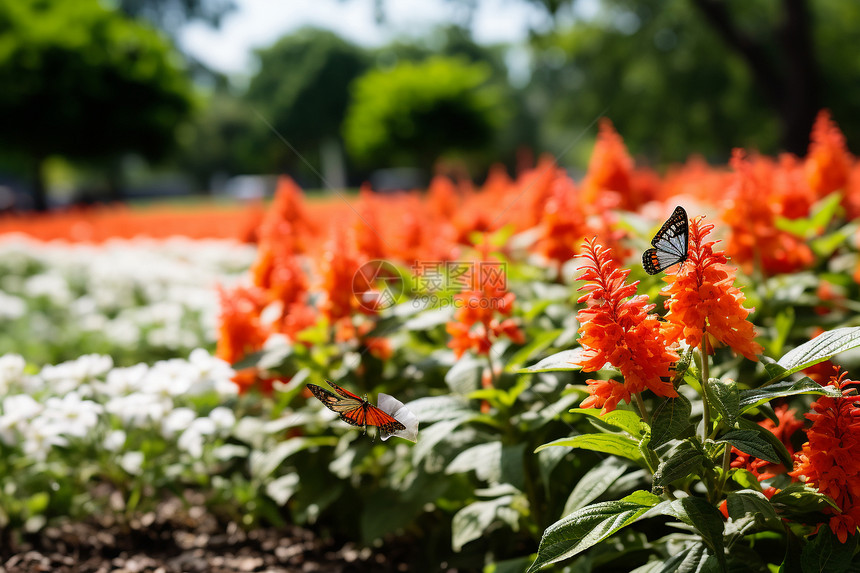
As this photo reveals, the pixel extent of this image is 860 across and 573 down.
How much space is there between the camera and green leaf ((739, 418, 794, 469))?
1.39 metres

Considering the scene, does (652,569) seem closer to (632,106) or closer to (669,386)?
(669,386)

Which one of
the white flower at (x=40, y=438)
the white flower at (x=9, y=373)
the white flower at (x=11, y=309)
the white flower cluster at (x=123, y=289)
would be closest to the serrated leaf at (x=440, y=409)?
the white flower at (x=40, y=438)

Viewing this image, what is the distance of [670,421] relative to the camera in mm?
1312

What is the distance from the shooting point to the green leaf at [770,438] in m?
1.39

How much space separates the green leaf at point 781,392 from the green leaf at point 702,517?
0.20 m

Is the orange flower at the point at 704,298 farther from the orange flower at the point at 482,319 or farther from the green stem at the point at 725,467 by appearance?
the orange flower at the point at 482,319

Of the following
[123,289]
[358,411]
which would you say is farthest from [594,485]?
[123,289]

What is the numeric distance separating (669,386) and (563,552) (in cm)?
38

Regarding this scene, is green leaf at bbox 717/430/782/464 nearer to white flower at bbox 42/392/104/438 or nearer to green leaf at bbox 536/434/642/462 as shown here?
green leaf at bbox 536/434/642/462

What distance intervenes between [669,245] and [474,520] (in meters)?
1.07

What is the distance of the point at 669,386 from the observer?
4.30 feet

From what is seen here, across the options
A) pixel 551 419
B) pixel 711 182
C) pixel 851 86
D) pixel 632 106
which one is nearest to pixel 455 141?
pixel 632 106

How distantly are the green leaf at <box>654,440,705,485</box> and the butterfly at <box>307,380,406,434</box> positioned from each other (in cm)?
49

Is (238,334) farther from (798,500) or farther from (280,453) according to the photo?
(798,500)
